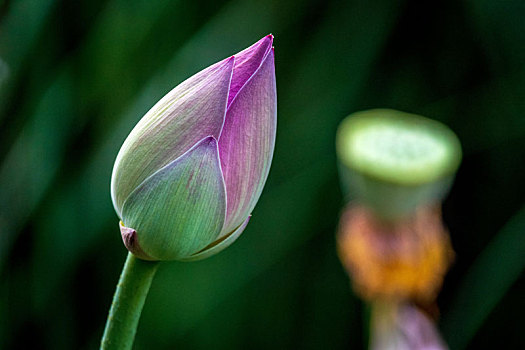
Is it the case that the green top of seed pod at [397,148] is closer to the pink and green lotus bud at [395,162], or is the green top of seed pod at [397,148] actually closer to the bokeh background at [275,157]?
the pink and green lotus bud at [395,162]

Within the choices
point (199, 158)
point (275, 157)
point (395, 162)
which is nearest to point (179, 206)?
point (199, 158)

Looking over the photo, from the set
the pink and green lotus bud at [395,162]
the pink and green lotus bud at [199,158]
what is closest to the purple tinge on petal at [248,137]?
the pink and green lotus bud at [199,158]

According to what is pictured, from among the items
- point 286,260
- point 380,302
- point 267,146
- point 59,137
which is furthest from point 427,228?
point 267,146

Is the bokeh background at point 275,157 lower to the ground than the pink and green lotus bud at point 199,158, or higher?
lower

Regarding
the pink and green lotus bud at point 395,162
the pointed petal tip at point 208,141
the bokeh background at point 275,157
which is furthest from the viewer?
the bokeh background at point 275,157

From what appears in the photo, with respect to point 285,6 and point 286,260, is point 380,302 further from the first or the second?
point 285,6

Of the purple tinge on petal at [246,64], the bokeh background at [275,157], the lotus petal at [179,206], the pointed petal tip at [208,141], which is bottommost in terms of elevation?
the bokeh background at [275,157]
